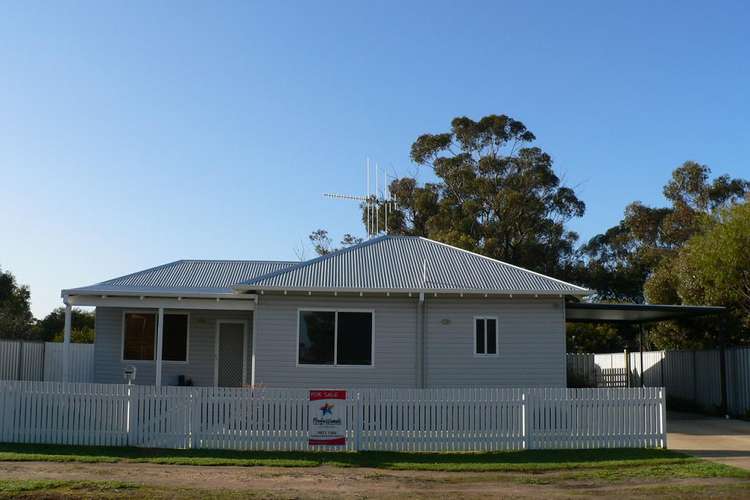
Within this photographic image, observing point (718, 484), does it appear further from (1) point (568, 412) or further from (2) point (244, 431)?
(2) point (244, 431)

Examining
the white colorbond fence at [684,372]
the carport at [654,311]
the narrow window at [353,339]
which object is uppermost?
the carport at [654,311]

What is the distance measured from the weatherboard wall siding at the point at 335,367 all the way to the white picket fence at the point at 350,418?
14.0ft

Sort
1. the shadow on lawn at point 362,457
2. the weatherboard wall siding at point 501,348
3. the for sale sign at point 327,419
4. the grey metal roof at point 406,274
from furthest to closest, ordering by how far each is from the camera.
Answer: the weatherboard wall siding at point 501,348, the grey metal roof at point 406,274, the for sale sign at point 327,419, the shadow on lawn at point 362,457

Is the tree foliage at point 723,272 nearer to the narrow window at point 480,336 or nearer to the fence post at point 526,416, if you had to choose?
the narrow window at point 480,336

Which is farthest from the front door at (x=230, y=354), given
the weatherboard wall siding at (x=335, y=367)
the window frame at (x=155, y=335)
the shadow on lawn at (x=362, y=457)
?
the shadow on lawn at (x=362, y=457)

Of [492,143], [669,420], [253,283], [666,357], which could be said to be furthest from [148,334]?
[492,143]

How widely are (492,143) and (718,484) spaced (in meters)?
35.9

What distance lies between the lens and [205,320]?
22.4 m

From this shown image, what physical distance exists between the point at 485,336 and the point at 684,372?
31.3 ft

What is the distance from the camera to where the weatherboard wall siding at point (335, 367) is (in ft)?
64.0

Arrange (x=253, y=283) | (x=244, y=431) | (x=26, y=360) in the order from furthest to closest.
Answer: (x=26, y=360) → (x=253, y=283) → (x=244, y=431)

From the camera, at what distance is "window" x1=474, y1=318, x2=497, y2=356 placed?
19875 millimetres

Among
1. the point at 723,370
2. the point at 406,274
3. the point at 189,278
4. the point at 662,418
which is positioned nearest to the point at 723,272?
the point at 723,370

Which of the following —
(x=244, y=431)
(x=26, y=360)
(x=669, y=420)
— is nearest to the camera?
(x=244, y=431)
